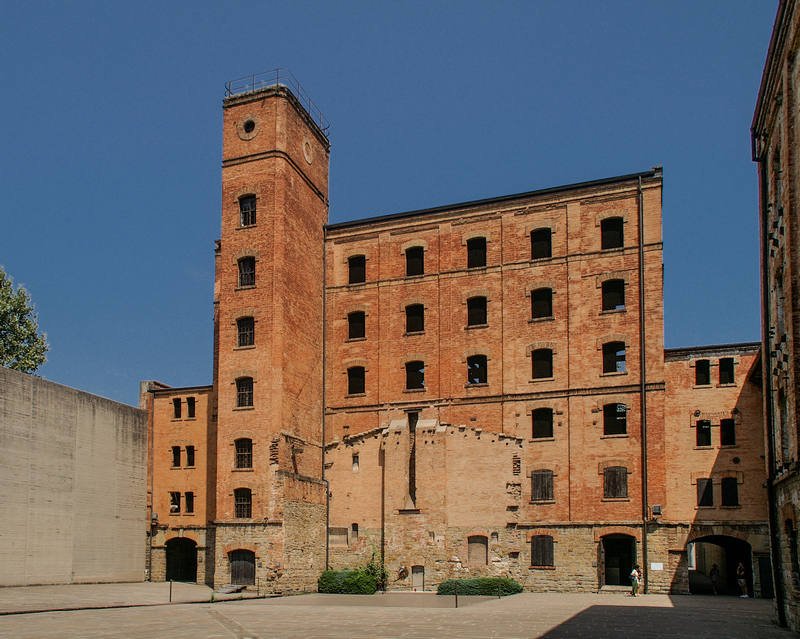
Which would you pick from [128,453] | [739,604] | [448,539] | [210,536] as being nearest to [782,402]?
[739,604]

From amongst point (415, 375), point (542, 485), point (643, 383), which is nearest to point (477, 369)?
point (415, 375)

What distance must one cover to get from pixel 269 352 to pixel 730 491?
19537 millimetres

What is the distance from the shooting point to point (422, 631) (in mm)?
20438

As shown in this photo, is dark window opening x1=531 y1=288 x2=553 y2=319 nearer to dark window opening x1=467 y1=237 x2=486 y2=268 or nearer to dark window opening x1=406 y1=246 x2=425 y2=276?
dark window opening x1=467 y1=237 x2=486 y2=268

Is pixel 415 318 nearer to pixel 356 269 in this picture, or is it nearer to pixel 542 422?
pixel 356 269

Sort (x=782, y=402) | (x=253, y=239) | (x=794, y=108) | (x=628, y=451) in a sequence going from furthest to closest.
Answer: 1. (x=253, y=239)
2. (x=628, y=451)
3. (x=782, y=402)
4. (x=794, y=108)

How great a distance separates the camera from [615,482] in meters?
35.3

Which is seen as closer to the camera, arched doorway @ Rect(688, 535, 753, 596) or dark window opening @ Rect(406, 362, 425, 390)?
arched doorway @ Rect(688, 535, 753, 596)

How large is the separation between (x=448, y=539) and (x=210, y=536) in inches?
444

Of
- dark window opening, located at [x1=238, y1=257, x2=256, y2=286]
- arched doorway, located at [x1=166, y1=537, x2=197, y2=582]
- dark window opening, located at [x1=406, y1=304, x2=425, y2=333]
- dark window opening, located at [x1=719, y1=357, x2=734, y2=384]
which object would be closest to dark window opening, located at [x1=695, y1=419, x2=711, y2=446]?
dark window opening, located at [x1=719, y1=357, x2=734, y2=384]

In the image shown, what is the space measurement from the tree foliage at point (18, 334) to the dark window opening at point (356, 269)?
2158 cm

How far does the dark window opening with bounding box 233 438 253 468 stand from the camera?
119ft

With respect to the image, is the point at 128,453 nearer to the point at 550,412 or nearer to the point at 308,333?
the point at 308,333

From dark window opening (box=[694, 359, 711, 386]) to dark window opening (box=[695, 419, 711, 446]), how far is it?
1550 millimetres
